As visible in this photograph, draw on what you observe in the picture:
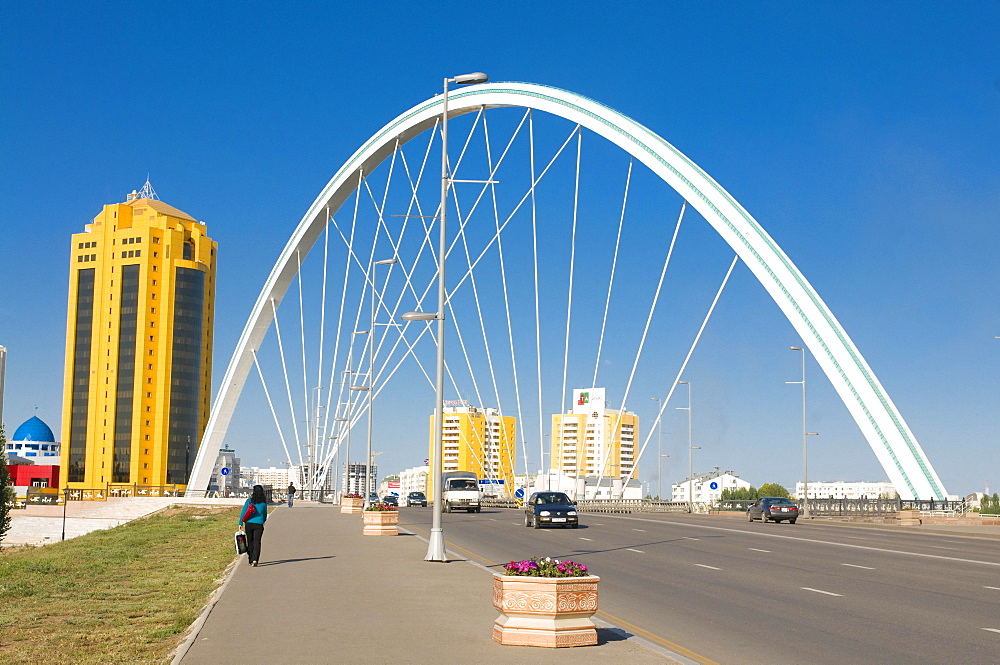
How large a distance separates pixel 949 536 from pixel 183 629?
111 feet

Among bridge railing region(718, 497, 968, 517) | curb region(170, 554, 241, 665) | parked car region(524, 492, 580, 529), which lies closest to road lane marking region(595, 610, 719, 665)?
curb region(170, 554, 241, 665)

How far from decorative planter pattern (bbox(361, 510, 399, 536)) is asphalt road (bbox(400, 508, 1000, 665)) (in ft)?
6.64

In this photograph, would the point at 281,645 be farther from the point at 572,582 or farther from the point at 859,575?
the point at 859,575

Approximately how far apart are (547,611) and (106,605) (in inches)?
278

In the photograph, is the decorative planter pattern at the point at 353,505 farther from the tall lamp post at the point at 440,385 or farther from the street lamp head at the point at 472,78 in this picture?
the street lamp head at the point at 472,78

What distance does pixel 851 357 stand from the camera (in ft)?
139

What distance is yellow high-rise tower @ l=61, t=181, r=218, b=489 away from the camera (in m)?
147

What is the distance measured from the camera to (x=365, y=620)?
40.0 feet

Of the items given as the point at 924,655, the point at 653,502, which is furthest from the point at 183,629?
the point at 653,502

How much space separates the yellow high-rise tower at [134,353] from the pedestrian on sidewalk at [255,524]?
13246 centimetres

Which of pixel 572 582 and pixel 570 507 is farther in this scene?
pixel 570 507

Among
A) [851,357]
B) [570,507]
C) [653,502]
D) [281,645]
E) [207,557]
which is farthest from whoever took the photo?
[653,502]

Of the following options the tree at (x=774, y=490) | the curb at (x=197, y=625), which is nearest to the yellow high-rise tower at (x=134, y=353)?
the tree at (x=774, y=490)

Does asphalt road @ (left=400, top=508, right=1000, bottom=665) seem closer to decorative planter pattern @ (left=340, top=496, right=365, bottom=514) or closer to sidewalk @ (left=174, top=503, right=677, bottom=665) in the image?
sidewalk @ (left=174, top=503, right=677, bottom=665)
